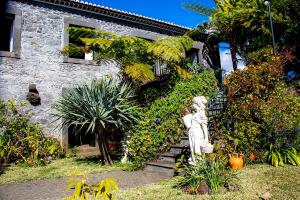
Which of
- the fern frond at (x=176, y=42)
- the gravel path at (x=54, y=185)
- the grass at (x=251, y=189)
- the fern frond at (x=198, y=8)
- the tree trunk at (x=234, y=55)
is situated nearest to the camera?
the grass at (x=251, y=189)

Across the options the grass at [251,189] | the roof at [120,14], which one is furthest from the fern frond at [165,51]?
the grass at [251,189]

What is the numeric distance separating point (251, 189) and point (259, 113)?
3.01m

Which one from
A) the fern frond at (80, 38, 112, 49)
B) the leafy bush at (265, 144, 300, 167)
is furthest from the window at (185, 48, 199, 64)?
the leafy bush at (265, 144, 300, 167)

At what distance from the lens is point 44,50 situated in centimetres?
1067

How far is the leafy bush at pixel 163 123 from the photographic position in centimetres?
714

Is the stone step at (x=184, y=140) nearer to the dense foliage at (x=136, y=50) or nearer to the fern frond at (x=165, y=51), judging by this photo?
the dense foliage at (x=136, y=50)

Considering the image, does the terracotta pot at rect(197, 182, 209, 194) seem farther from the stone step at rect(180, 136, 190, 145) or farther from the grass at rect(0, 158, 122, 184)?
the grass at rect(0, 158, 122, 184)

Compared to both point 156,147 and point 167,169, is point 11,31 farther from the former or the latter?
point 167,169

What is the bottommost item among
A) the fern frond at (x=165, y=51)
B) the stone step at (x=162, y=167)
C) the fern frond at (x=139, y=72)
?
the stone step at (x=162, y=167)

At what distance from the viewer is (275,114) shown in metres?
6.77

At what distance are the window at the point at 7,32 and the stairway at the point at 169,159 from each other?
288 inches

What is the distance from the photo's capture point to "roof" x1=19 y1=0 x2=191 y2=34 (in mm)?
11281

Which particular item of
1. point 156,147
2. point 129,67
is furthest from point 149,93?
point 156,147

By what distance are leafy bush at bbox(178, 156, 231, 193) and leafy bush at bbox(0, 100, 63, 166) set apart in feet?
18.4
